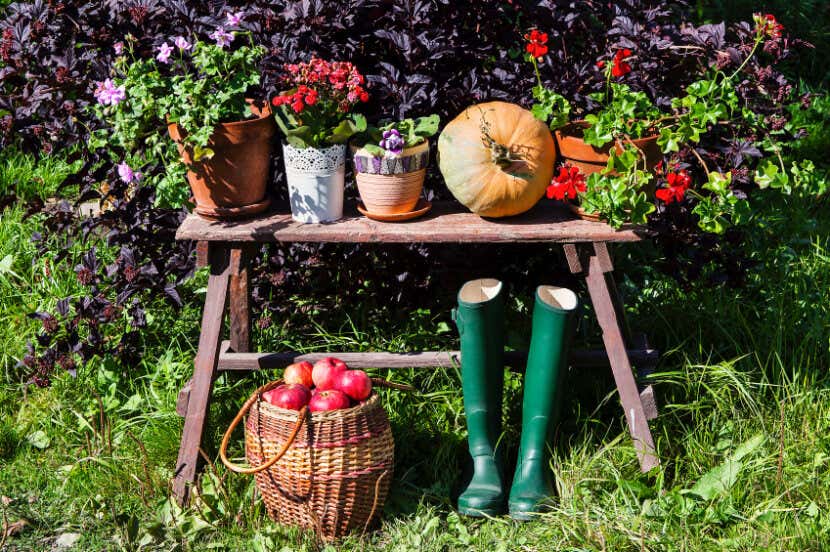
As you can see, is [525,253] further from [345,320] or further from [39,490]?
[39,490]

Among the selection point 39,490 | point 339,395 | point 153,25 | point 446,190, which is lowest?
point 39,490

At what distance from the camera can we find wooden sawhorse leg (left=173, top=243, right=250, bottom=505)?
2.83 metres

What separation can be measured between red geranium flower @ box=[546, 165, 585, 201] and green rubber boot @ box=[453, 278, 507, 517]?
37cm

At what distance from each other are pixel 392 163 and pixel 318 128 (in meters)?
0.24

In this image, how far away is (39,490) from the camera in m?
3.09

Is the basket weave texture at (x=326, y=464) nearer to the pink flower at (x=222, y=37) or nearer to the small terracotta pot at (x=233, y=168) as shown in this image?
the small terracotta pot at (x=233, y=168)

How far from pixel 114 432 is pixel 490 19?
1.96m

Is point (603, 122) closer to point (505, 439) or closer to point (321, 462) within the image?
point (505, 439)

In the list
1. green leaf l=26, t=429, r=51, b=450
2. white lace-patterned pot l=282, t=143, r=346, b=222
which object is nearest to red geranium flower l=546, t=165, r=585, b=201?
white lace-patterned pot l=282, t=143, r=346, b=222

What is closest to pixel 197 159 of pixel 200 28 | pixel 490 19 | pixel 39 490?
pixel 200 28

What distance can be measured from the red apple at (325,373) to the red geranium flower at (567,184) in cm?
85

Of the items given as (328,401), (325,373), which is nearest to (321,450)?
(328,401)

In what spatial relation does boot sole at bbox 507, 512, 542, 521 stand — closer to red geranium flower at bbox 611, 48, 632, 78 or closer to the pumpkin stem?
the pumpkin stem

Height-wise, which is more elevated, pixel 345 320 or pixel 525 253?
pixel 525 253
